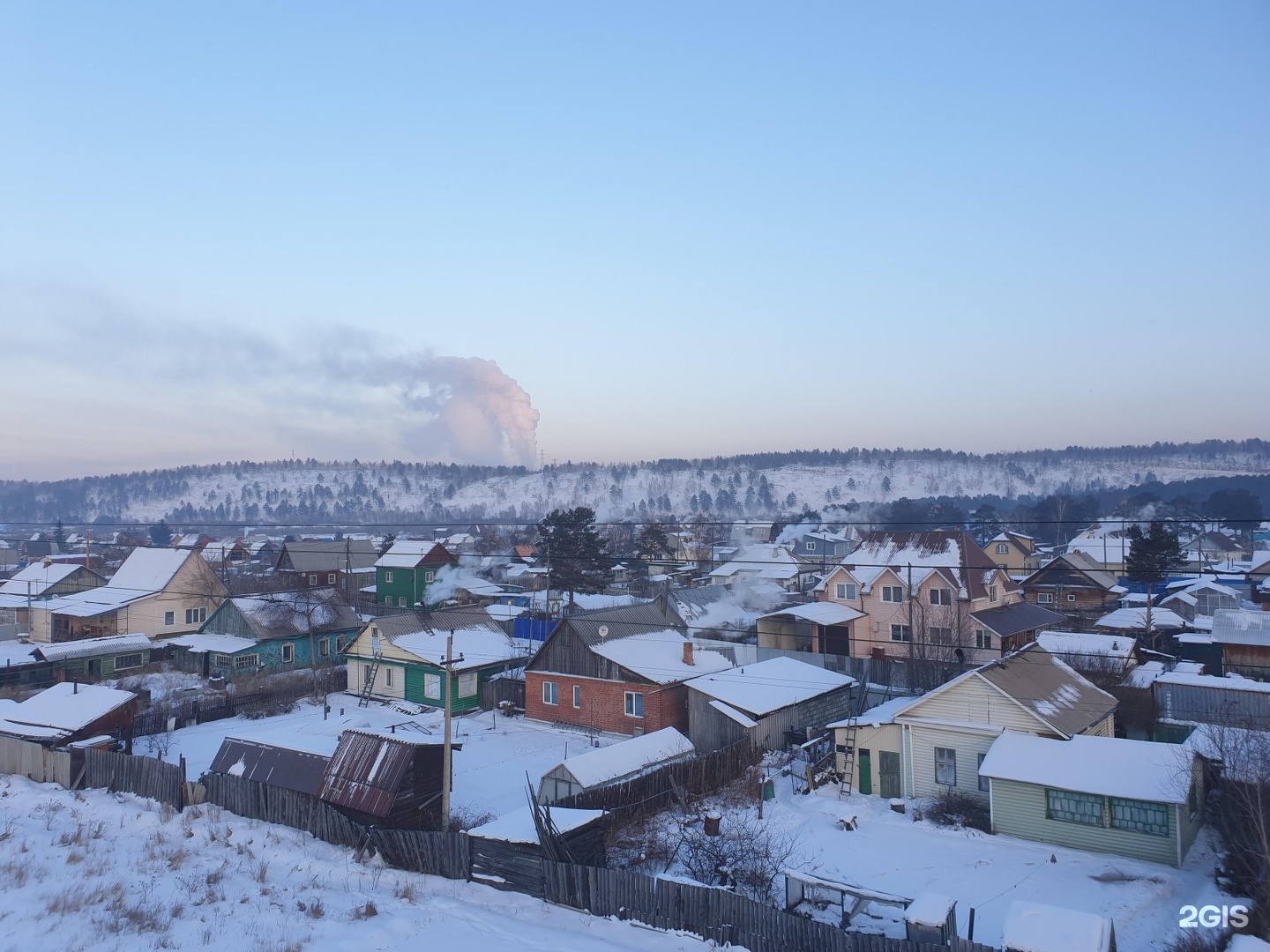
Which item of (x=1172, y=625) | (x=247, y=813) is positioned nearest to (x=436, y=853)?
(x=247, y=813)

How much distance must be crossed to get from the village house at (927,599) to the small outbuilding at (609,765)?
1679 cm

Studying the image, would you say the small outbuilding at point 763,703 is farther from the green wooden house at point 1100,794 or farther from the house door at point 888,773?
the green wooden house at point 1100,794

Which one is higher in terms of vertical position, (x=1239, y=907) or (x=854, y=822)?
(x=1239, y=907)

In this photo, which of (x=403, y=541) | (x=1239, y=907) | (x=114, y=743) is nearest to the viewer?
(x=1239, y=907)

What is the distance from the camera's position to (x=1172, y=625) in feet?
128

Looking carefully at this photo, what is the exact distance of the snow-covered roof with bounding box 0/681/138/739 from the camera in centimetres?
2270

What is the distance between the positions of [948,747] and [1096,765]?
3.77 meters

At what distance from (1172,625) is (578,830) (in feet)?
123

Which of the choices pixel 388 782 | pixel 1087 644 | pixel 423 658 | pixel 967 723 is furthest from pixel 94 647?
pixel 1087 644

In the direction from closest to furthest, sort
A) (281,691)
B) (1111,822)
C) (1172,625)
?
(1111,822)
(281,691)
(1172,625)

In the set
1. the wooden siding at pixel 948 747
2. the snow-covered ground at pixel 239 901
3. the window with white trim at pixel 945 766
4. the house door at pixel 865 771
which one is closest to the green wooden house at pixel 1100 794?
the wooden siding at pixel 948 747

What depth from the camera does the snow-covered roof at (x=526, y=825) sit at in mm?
13828

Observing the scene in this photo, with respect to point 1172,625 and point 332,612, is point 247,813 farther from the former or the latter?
point 1172,625

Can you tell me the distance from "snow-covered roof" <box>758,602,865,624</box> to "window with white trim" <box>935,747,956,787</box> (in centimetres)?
1588
